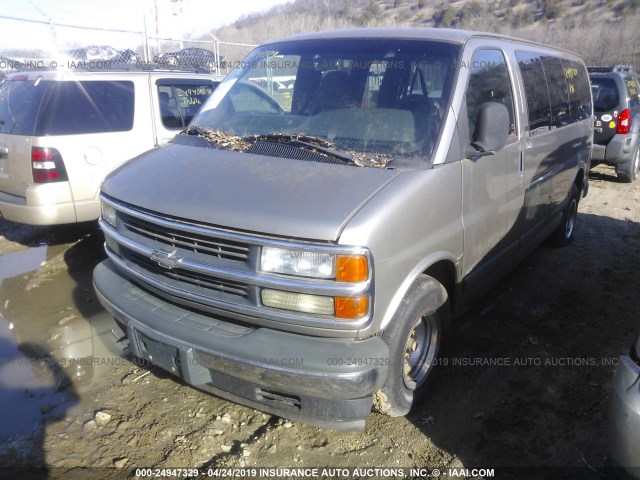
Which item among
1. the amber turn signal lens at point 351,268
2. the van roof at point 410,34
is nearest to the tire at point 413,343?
the amber turn signal lens at point 351,268

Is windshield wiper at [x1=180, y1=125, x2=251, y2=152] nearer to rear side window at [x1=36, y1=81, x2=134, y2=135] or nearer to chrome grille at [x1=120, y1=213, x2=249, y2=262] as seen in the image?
chrome grille at [x1=120, y1=213, x2=249, y2=262]

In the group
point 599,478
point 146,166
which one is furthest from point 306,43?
point 599,478

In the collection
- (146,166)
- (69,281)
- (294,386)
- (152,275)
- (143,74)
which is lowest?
(69,281)

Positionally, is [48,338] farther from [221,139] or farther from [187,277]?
[221,139]

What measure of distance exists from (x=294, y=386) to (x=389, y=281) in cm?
69

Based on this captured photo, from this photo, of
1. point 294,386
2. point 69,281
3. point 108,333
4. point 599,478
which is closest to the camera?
point 294,386

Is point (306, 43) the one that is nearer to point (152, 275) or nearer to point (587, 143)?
point (152, 275)

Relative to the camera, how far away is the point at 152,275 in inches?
117

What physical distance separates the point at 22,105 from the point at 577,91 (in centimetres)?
586

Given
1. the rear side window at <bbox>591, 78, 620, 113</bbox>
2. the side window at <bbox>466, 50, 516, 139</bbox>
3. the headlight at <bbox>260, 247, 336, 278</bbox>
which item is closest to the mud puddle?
the headlight at <bbox>260, 247, 336, 278</bbox>

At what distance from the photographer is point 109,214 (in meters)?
3.31

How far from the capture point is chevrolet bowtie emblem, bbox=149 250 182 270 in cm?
273

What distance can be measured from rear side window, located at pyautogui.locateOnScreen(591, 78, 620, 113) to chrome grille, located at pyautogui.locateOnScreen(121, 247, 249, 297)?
8.64 m

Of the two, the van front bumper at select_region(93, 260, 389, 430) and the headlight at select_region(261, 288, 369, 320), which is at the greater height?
the headlight at select_region(261, 288, 369, 320)
